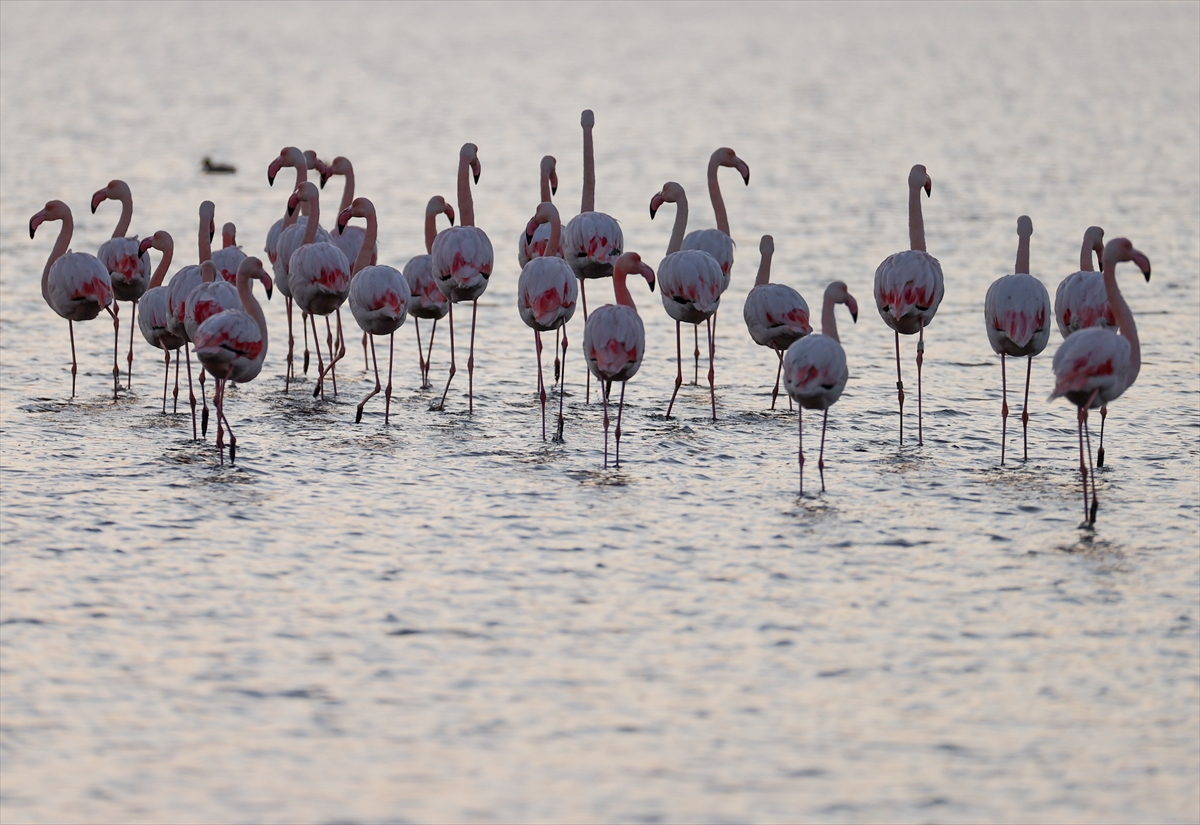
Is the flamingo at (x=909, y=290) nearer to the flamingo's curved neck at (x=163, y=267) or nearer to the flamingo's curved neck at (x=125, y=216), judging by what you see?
the flamingo's curved neck at (x=163, y=267)

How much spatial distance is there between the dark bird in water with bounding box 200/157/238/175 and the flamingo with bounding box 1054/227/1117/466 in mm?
15243

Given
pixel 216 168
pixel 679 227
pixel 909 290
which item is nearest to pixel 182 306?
pixel 679 227

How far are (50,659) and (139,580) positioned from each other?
0.93 m

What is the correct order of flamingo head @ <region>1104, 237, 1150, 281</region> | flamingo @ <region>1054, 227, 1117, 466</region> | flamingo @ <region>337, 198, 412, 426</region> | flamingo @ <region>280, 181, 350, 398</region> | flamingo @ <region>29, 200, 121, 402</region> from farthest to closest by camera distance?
flamingo @ <region>29, 200, 121, 402</region> → flamingo @ <region>280, 181, 350, 398</region> → flamingo @ <region>337, 198, 412, 426</region> → flamingo @ <region>1054, 227, 1117, 466</region> → flamingo head @ <region>1104, 237, 1150, 281</region>

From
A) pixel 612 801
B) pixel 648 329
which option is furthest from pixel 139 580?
pixel 648 329

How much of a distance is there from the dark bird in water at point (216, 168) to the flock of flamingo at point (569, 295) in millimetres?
11011

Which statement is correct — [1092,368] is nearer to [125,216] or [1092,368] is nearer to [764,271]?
[764,271]

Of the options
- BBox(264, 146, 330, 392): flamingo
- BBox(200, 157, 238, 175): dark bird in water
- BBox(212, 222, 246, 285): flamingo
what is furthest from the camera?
BBox(200, 157, 238, 175): dark bird in water

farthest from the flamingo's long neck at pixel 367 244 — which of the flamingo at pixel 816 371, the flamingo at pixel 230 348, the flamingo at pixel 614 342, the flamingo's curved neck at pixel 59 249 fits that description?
the flamingo at pixel 816 371

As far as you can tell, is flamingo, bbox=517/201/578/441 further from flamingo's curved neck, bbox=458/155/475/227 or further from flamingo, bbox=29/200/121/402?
flamingo, bbox=29/200/121/402

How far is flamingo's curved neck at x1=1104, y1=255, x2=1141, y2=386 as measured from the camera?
861 cm

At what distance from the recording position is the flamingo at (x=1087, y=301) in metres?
9.62

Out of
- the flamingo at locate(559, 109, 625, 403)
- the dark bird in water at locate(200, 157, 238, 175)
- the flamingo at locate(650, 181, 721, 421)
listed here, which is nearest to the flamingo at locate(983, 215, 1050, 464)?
the flamingo at locate(650, 181, 721, 421)

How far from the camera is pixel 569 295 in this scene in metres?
10.2
